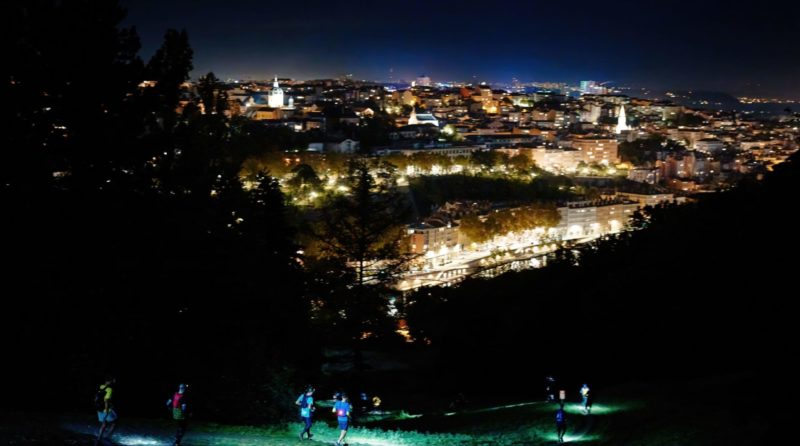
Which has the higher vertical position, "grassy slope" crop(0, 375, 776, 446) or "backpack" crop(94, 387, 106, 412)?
"backpack" crop(94, 387, 106, 412)

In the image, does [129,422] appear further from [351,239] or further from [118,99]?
[351,239]

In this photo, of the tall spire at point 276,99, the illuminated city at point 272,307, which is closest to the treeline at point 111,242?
the illuminated city at point 272,307

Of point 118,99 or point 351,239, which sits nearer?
point 118,99

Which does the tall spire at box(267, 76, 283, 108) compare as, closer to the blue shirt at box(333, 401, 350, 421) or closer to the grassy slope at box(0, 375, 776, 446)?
the grassy slope at box(0, 375, 776, 446)

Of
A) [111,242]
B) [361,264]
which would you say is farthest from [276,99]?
[111,242]

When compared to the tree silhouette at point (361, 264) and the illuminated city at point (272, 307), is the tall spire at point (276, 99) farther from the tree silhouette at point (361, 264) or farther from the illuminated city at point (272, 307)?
the tree silhouette at point (361, 264)

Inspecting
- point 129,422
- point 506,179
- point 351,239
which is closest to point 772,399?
point 129,422

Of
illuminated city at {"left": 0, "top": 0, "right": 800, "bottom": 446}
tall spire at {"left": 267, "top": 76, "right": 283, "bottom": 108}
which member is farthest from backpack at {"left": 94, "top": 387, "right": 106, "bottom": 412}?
tall spire at {"left": 267, "top": 76, "right": 283, "bottom": 108}

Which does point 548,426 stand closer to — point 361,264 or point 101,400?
point 101,400

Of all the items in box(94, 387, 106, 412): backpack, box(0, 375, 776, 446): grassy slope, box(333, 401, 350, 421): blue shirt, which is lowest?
box(0, 375, 776, 446): grassy slope

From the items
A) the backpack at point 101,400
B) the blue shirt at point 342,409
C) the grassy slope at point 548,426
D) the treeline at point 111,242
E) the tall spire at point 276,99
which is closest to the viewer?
the backpack at point 101,400

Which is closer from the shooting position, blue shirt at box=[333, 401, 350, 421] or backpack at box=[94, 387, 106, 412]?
backpack at box=[94, 387, 106, 412]
